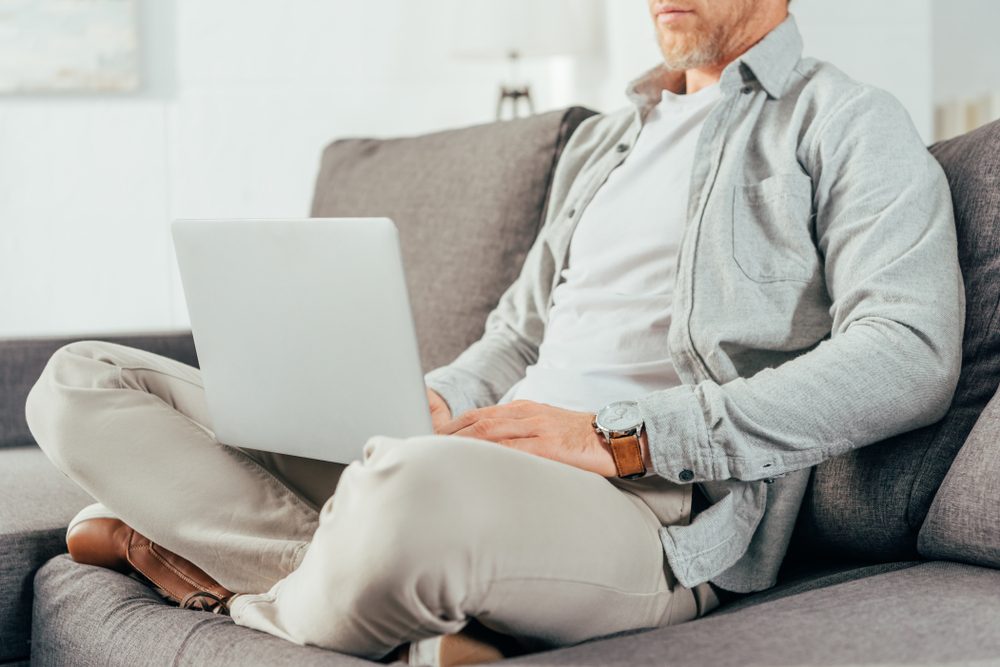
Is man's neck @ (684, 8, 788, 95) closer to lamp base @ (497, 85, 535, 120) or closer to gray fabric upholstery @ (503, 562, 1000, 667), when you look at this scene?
gray fabric upholstery @ (503, 562, 1000, 667)

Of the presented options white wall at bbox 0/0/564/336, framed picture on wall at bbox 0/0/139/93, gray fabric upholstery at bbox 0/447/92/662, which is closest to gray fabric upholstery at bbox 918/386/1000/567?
gray fabric upholstery at bbox 0/447/92/662

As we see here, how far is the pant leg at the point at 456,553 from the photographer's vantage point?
84 centimetres

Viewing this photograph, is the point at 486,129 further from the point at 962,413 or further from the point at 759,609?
the point at 759,609

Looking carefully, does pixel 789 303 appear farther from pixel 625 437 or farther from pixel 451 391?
pixel 451 391

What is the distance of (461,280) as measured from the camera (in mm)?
1865

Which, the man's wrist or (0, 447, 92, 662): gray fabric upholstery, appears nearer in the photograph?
the man's wrist

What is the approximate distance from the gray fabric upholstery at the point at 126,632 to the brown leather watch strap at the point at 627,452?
0.32m

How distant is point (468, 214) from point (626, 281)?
1.82 feet

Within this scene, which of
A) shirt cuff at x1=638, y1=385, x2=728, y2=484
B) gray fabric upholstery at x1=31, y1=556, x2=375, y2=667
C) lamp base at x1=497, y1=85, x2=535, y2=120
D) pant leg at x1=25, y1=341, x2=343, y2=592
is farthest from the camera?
lamp base at x1=497, y1=85, x2=535, y2=120

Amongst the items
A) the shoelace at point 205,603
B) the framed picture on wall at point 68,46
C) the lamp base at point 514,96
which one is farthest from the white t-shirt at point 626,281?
the framed picture on wall at point 68,46

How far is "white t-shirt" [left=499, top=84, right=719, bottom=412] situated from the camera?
1.33m

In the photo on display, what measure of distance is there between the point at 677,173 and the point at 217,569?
2.36 feet

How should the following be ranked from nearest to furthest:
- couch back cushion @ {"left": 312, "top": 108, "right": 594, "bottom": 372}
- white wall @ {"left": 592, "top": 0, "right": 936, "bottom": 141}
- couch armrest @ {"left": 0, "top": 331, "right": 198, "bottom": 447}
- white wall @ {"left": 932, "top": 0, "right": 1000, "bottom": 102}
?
couch back cushion @ {"left": 312, "top": 108, "right": 594, "bottom": 372} → couch armrest @ {"left": 0, "top": 331, "right": 198, "bottom": 447} → white wall @ {"left": 592, "top": 0, "right": 936, "bottom": 141} → white wall @ {"left": 932, "top": 0, "right": 1000, "bottom": 102}

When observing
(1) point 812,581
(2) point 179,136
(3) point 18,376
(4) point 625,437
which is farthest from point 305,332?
(2) point 179,136
